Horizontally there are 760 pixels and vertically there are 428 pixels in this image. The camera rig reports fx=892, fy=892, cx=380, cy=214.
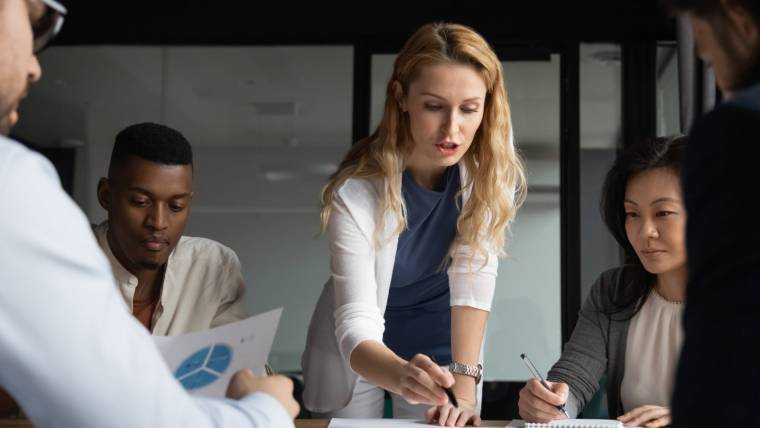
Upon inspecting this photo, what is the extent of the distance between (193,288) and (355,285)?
0.42 metres

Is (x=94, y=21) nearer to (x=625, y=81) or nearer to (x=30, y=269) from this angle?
(x=625, y=81)

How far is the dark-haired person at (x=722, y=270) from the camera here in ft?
2.27

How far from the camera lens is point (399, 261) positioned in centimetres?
214

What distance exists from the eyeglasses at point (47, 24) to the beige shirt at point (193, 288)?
1156 mm

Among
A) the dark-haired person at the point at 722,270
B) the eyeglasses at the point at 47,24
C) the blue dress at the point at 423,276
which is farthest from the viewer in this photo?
the blue dress at the point at 423,276

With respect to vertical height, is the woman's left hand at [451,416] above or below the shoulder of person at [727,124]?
below

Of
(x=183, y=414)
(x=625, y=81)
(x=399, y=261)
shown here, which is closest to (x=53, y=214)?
(x=183, y=414)

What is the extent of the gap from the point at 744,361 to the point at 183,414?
0.47 m

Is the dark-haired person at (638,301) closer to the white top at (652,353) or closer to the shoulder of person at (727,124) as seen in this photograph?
the white top at (652,353)

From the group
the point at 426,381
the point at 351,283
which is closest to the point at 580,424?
the point at 426,381

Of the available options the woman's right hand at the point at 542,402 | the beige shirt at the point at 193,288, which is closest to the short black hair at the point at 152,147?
the beige shirt at the point at 193,288

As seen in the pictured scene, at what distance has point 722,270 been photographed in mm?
703

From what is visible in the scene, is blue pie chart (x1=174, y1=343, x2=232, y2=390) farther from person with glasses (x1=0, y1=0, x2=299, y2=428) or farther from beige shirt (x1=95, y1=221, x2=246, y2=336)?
beige shirt (x1=95, y1=221, x2=246, y2=336)

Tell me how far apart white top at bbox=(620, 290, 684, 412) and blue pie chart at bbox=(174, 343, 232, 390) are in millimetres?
1197
